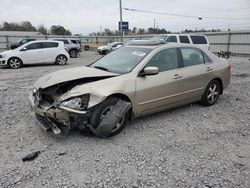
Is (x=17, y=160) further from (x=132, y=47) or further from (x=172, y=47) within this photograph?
(x=172, y=47)

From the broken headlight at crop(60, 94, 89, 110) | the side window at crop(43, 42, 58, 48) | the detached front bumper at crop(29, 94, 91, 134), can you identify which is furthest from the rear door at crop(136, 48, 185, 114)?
the side window at crop(43, 42, 58, 48)

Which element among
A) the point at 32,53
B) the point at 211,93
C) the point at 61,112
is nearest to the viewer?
the point at 61,112

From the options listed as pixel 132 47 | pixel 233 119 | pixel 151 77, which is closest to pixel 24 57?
pixel 132 47

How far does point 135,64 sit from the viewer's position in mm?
4352

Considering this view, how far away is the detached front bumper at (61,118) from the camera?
11.6 ft

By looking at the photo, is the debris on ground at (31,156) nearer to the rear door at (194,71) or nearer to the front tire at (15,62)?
the rear door at (194,71)

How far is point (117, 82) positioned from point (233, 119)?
2687mm

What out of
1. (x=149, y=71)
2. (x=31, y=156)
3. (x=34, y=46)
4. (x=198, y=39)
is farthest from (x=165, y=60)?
(x=198, y=39)

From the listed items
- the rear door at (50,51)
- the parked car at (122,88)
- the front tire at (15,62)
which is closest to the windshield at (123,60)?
the parked car at (122,88)

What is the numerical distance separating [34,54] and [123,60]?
10140 millimetres

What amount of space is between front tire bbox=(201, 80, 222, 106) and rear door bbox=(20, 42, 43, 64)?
35.0 ft

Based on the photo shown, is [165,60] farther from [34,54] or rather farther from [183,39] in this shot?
[34,54]

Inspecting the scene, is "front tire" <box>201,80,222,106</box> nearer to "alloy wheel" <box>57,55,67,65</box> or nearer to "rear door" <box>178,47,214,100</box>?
"rear door" <box>178,47,214,100</box>

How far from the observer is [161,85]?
4453 mm
